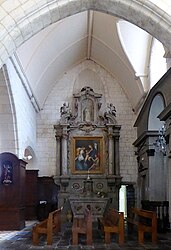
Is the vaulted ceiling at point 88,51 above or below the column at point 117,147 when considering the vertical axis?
above

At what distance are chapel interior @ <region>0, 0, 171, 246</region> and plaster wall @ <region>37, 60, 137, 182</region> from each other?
0.13 feet

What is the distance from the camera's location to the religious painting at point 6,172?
1142 centimetres

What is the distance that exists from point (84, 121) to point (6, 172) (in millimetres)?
5531

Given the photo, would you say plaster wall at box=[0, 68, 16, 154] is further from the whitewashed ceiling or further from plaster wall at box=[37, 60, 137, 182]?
plaster wall at box=[37, 60, 137, 182]

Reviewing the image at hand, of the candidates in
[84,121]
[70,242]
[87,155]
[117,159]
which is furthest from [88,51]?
[70,242]

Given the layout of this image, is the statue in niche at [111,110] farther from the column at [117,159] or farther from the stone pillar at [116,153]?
the column at [117,159]

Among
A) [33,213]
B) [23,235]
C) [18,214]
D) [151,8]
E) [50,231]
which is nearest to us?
[151,8]

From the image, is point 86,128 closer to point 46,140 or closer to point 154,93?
point 46,140

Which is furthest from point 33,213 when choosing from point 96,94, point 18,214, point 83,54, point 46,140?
point 83,54

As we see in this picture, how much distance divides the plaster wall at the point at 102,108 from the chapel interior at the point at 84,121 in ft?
0.13

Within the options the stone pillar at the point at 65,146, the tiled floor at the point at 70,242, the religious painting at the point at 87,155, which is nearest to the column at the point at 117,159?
the religious painting at the point at 87,155

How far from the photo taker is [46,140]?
1667 cm

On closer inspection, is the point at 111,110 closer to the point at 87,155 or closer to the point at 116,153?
the point at 116,153

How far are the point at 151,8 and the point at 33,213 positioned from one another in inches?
439
